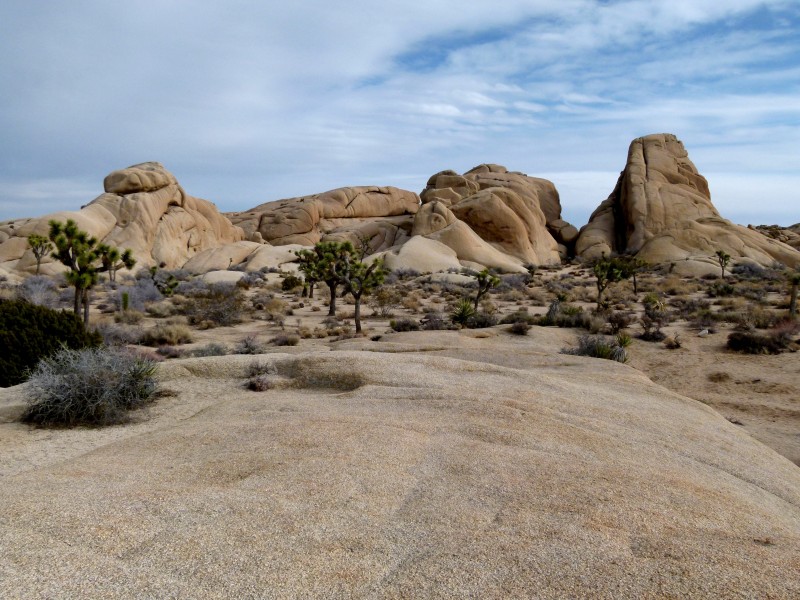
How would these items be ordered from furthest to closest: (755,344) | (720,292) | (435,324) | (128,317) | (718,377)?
(720,292) < (128,317) < (435,324) < (755,344) < (718,377)

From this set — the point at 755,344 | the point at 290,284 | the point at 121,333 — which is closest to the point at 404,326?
the point at 121,333

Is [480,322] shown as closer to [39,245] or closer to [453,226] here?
[39,245]

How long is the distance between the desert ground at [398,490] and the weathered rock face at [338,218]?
155ft

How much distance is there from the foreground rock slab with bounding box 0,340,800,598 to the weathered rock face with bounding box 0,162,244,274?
124 feet

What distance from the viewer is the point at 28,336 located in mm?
9688

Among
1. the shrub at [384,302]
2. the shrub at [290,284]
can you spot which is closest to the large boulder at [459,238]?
the shrub at [290,284]

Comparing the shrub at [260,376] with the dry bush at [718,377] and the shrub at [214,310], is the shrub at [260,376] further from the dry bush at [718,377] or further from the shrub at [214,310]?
the shrub at [214,310]

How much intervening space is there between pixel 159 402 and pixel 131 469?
10.3 ft

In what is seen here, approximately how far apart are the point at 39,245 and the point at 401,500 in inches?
1458

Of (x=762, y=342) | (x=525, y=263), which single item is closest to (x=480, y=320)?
(x=762, y=342)

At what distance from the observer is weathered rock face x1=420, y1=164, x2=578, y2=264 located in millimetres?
52156

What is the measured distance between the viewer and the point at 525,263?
1970 inches

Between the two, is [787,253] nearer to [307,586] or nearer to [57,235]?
[57,235]

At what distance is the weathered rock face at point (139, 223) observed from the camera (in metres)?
41.2
